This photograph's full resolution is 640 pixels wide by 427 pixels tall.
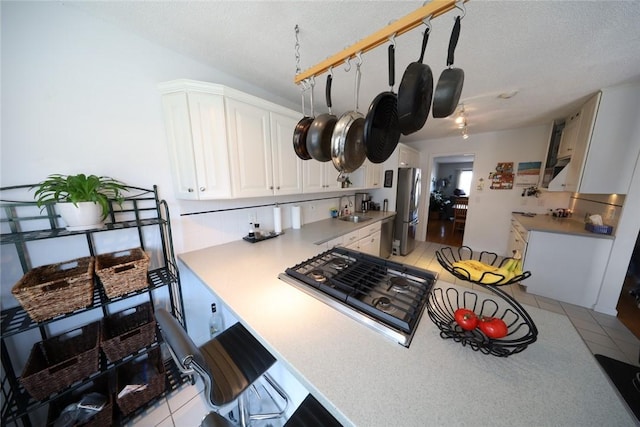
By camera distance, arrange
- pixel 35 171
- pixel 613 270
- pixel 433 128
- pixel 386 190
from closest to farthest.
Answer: pixel 35 171
pixel 613 270
pixel 433 128
pixel 386 190

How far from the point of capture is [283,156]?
1866 millimetres

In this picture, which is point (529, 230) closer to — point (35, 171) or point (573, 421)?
point (573, 421)

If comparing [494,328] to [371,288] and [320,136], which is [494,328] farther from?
[320,136]

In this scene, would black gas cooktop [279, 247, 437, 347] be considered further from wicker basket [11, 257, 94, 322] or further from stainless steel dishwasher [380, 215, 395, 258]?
stainless steel dishwasher [380, 215, 395, 258]

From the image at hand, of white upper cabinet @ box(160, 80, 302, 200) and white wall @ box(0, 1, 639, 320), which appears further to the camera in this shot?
white upper cabinet @ box(160, 80, 302, 200)

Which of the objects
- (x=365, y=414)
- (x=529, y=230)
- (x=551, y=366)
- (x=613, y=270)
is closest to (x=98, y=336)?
(x=365, y=414)

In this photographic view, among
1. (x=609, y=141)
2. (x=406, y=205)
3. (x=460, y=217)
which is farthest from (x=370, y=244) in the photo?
(x=460, y=217)

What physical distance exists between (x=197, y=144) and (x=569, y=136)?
4168mm

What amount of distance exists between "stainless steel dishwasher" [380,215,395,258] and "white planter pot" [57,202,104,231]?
297 centimetres

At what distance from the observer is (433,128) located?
3.20 m

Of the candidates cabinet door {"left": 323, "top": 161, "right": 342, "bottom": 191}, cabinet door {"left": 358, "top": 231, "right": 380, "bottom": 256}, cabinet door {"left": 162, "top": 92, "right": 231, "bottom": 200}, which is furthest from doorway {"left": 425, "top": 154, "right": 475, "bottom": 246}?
cabinet door {"left": 162, "top": 92, "right": 231, "bottom": 200}

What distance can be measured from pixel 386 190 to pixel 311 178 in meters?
1.87

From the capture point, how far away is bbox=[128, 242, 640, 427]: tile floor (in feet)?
4.10

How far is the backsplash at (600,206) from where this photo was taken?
2083 mm
